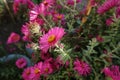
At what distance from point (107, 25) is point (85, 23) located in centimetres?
13

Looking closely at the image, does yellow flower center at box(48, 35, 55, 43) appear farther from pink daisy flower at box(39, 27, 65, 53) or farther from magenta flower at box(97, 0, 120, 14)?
magenta flower at box(97, 0, 120, 14)

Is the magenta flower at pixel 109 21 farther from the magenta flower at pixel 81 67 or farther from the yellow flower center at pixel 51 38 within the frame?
the yellow flower center at pixel 51 38

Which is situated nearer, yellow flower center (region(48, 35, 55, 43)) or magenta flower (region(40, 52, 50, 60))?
yellow flower center (region(48, 35, 55, 43))

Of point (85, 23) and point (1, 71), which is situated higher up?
point (85, 23)

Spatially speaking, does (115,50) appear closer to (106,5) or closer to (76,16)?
(106,5)

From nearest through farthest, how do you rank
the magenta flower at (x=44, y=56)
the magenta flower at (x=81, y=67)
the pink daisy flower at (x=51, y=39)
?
the pink daisy flower at (x=51, y=39), the magenta flower at (x=81, y=67), the magenta flower at (x=44, y=56)

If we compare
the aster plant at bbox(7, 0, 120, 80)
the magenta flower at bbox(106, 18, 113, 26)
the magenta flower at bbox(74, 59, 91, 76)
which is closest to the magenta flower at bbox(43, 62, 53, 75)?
the aster plant at bbox(7, 0, 120, 80)

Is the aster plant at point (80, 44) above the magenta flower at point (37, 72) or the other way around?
above

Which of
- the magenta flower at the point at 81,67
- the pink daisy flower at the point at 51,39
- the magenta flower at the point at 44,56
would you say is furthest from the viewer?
the magenta flower at the point at 44,56

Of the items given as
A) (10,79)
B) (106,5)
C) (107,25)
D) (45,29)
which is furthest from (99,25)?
(10,79)

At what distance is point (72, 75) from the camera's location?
3.94 feet

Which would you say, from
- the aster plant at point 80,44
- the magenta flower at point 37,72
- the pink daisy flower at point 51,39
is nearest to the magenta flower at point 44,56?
the aster plant at point 80,44

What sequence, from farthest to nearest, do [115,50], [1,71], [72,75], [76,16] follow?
[1,71] < [76,16] < [72,75] < [115,50]

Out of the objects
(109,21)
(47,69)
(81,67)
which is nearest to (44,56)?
(47,69)
